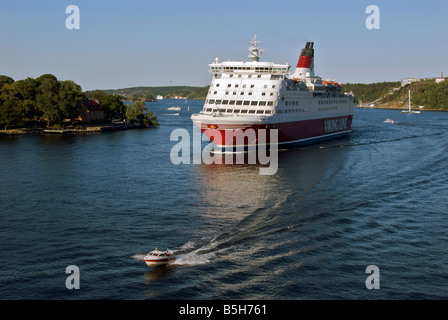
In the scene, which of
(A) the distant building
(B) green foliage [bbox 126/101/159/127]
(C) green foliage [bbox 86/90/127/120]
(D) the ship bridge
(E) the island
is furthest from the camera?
(C) green foliage [bbox 86/90/127/120]

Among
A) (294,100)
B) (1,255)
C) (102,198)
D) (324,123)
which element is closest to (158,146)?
(294,100)

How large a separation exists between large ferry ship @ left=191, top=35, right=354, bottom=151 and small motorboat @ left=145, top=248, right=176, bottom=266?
103ft

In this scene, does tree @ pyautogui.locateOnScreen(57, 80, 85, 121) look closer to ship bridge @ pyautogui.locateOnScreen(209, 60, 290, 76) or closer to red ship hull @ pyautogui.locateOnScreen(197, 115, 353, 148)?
ship bridge @ pyautogui.locateOnScreen(209, 60, 290, 76)

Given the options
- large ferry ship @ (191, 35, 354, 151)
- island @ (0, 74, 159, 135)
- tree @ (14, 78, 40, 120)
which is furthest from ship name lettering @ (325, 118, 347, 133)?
tree @ (14, 78, 40, 120)

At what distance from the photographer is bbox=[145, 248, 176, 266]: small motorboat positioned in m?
22.2

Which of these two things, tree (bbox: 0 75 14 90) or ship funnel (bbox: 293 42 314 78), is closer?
ship funnel (bbox: 293 42 314 78)

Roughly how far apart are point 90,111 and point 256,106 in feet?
A: 202

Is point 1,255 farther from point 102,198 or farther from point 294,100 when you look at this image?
point 294,100

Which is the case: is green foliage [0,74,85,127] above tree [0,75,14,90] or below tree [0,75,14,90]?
below

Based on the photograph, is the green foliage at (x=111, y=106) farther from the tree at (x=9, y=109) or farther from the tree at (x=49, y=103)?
the tree at (x=9, y=109)

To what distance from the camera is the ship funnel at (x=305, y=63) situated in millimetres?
87344

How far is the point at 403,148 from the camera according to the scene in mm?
65750

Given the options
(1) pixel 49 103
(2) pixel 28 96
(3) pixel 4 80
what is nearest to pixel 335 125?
(1) pixel 49 103
